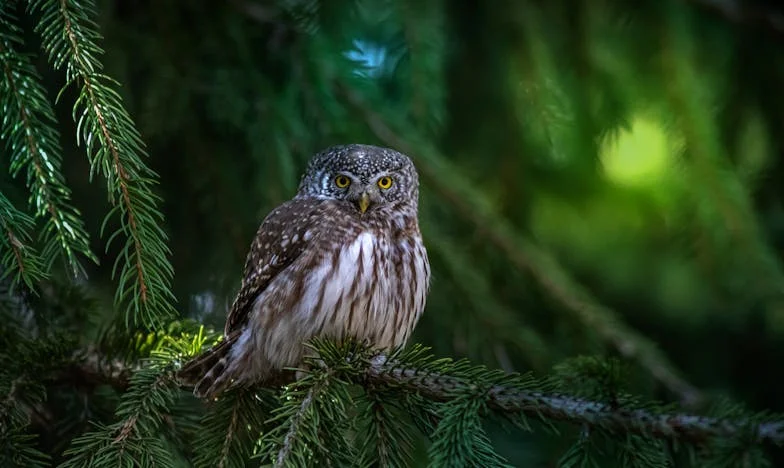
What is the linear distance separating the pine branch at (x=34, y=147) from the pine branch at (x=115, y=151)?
9 cm

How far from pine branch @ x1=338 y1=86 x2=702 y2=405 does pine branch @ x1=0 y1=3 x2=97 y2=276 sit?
1.60 metres

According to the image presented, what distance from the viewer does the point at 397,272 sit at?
3160mm

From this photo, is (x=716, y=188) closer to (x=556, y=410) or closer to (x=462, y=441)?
(x=556, y=410)

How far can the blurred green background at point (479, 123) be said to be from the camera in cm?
337

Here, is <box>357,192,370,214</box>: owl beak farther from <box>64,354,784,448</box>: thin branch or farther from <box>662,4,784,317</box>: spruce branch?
<box>662,4,784,317</box>: spruce branch

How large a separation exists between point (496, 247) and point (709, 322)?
172 centimetres

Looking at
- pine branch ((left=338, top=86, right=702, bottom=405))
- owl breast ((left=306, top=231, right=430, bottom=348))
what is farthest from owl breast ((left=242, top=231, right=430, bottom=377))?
pine branch ((left=338, top=86, right=702, bottom=405))

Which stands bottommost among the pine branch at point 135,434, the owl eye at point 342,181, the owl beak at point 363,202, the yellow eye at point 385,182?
the pine branch at point 135,434

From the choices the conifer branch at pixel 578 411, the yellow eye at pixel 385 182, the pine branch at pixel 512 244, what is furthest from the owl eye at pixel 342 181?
the conifer branch at pixel 578 411

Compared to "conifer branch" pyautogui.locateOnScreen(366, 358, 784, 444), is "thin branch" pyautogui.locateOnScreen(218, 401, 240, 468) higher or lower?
lower

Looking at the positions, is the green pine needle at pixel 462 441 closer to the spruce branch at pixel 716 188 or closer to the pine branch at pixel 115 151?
the pine branch at pixel 115 151

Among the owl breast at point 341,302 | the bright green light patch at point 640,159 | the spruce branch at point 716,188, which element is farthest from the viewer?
the bright green light patch at point 640,159

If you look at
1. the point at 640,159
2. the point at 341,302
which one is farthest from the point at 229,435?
the point at 640,159

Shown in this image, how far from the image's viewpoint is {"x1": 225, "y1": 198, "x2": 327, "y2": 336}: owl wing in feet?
10.4
